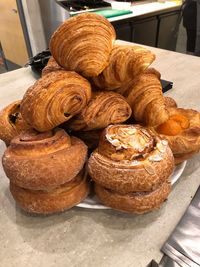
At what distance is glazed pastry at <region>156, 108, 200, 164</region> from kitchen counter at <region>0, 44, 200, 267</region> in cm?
9

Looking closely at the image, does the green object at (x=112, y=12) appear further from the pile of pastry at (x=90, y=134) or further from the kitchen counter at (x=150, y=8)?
the pile of pastry at (x=90, y=134)

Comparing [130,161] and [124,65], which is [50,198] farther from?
[124,65]

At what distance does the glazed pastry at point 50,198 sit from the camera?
1.46 feet

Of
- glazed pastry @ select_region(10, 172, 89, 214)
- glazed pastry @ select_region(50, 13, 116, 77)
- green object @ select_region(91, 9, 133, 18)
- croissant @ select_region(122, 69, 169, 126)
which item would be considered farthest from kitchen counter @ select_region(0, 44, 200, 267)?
green object @ select_region(91, 9, 133, 18)

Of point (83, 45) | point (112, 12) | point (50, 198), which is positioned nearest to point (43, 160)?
point (50, 198)

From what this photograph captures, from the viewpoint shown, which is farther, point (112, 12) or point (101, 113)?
point (112, 12)

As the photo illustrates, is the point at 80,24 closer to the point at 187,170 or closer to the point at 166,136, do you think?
the point at 166,136

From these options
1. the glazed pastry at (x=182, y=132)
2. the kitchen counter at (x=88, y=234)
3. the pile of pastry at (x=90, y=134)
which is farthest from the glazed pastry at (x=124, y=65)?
the kitchen counter at (x=88, y=234)

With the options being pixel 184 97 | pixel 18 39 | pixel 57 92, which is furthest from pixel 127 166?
pixel 18 39

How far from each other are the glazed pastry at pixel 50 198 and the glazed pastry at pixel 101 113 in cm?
10

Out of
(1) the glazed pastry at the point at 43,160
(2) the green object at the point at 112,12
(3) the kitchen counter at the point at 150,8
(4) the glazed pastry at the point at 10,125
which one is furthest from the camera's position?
(3) the kitchen counter at the point at 150,8

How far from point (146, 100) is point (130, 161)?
0.14 meters

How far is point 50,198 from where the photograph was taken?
0.44 m

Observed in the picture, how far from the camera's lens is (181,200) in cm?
52
